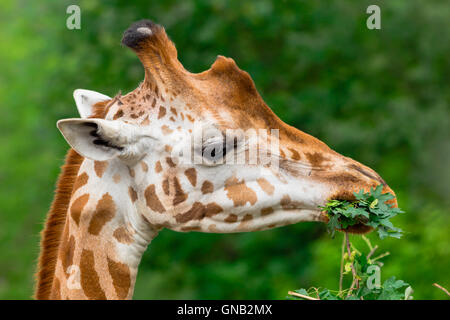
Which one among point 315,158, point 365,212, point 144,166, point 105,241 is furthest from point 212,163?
point 365,212

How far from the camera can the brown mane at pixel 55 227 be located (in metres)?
3.54

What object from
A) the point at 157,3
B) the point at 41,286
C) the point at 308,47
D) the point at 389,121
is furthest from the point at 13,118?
the point at 41,286

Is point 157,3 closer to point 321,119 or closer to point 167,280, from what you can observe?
point 321,119

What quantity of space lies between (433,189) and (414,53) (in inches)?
112

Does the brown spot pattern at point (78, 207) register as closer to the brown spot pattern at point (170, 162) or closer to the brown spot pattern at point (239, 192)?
the brown spot pattern at point (170, 162)

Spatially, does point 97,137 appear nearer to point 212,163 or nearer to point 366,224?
point 212,163

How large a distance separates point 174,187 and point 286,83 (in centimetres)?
961

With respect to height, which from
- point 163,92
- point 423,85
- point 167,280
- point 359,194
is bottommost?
point 359,194

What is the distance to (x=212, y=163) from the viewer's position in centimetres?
333

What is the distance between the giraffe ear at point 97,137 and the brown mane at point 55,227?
386 mm

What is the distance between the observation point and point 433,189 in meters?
12.0

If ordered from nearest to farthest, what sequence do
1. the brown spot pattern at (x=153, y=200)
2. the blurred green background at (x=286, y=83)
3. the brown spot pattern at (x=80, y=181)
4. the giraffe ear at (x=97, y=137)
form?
the giraffe ear at (x=97, y=137) < the brown spot pattern at (x=153, y=200) < the brown spot pattern at (x=80, y=181) < the blurred green background at (x=286, y=83)

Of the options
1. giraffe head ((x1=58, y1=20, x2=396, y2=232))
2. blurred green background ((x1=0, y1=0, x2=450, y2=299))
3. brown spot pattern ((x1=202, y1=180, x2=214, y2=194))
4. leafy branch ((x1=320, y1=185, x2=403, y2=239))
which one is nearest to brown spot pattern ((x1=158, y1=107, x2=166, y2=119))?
Answer: giraffe head ((x1=58, y1=20, x2=396, y2=232))

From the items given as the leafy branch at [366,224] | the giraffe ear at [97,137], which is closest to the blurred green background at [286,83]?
the leafy branch at [366,224]
